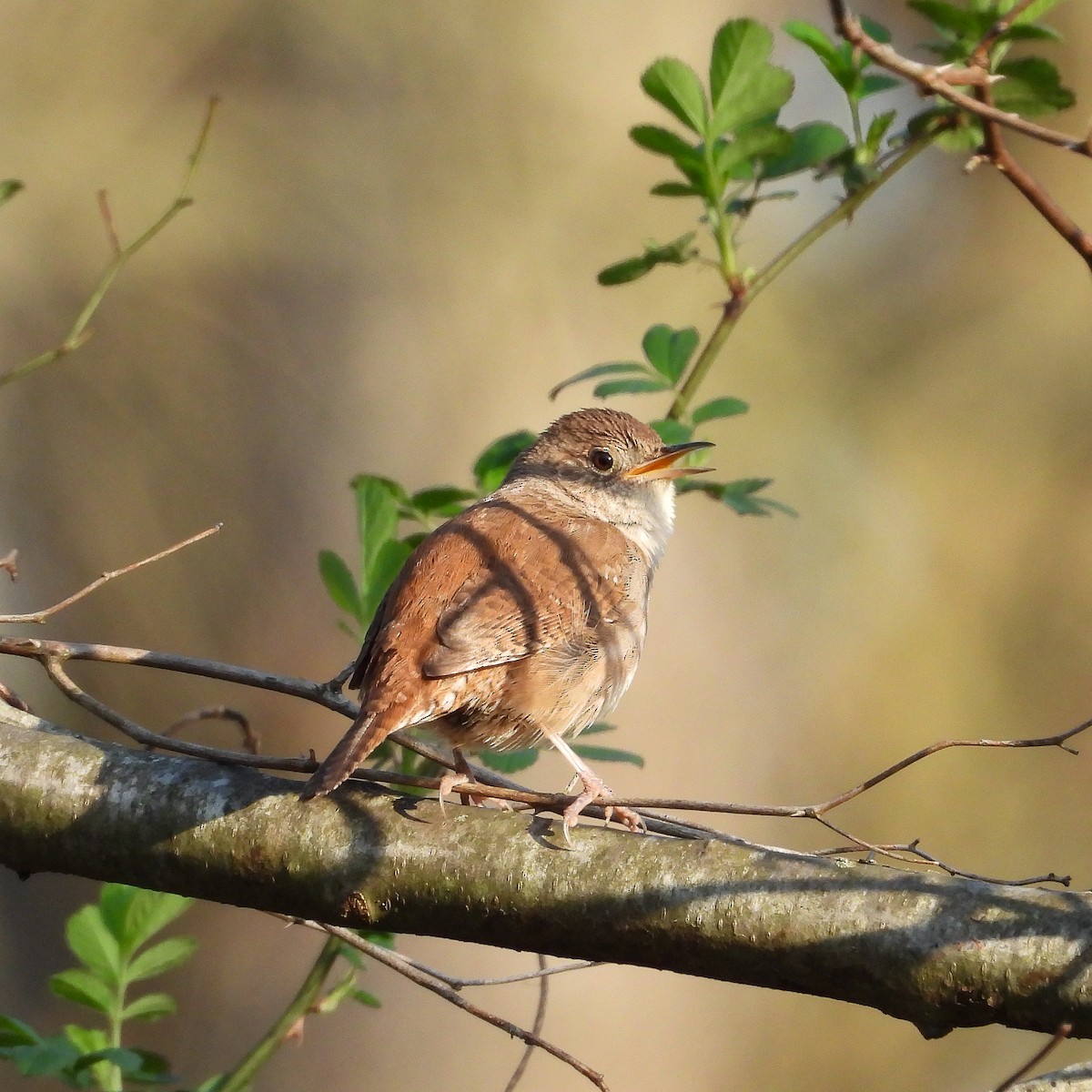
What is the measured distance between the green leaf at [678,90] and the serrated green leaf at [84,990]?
220cm

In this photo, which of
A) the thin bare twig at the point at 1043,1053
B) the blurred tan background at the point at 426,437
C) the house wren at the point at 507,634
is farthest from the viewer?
the blurred tan background at the point at 426,437

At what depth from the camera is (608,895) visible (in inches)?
76.0

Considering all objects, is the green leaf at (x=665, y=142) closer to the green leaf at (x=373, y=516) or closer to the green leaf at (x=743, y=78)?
the green leaf at (x=743, y=78)

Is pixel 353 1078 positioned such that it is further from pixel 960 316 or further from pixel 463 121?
pixel 960 316

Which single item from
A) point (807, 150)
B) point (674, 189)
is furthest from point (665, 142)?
point (807, 150)

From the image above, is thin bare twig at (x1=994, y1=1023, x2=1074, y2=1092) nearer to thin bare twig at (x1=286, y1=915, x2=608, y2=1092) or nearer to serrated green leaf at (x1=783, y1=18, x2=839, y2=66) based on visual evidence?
thin bare twig at (x1=286, y1=915, x2=608, y2=1092)

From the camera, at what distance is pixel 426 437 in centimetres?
531

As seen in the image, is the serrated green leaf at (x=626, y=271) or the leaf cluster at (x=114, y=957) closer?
the leaf cluster at (x=114, y=957)

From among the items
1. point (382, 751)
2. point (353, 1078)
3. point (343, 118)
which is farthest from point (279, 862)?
point (343, 118)

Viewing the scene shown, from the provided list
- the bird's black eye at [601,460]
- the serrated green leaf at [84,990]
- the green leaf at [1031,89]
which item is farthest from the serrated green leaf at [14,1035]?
the green leaf at [1031,89]

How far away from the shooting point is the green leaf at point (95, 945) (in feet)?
9.18

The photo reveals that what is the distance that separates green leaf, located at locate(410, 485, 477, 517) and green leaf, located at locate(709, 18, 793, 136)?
951mm

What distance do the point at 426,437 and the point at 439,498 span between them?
7.72 feet

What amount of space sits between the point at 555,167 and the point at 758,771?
2724mm
